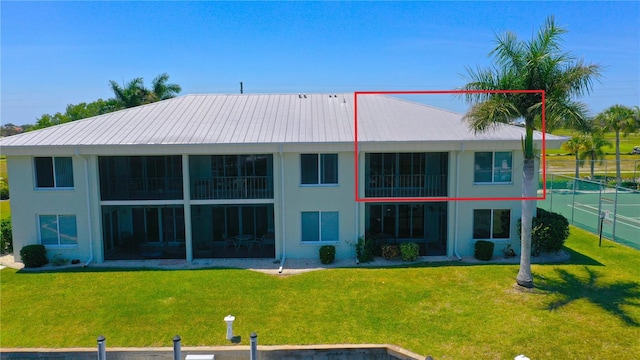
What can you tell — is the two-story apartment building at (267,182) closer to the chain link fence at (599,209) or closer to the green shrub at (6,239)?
the green shrub at (6,239)

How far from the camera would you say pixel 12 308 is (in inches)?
549

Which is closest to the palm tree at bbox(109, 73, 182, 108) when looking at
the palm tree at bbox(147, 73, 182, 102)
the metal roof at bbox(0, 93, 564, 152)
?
the palm tree at bbox(147, 73, 182, 102)

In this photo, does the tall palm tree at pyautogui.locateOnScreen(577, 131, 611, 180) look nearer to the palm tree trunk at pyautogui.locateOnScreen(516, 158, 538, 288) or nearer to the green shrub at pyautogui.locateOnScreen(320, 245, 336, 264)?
the palm tree trunk at pyautogui.locateOnScreen(516, 158, 538, 288)

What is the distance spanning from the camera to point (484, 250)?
60.0 feet

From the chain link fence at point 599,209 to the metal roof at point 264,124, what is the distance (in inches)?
255

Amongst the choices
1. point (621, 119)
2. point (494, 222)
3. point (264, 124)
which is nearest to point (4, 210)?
point (264, 124)

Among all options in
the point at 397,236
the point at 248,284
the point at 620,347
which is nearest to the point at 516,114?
the point at 620,347

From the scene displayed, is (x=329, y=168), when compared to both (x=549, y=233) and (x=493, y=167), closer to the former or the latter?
(x=493, y=167)

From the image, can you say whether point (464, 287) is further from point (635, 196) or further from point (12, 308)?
point (635, 196)

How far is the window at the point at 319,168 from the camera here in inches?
736

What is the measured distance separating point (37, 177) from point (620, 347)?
816 inches

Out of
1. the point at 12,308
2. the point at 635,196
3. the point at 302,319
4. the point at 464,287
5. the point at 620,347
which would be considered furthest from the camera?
the point at 635,196

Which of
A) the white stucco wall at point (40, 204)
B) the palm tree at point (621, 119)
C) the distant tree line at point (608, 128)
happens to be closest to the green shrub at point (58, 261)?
the white stucco wall at point (40, 204)

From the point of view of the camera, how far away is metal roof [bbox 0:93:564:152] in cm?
1823
